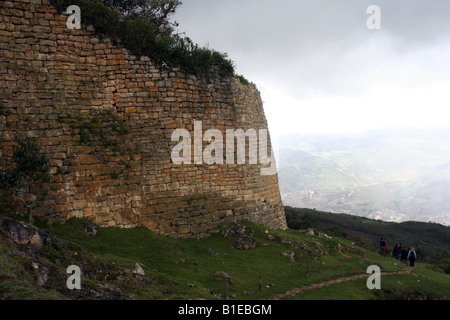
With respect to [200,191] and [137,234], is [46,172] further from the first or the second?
[200,191]

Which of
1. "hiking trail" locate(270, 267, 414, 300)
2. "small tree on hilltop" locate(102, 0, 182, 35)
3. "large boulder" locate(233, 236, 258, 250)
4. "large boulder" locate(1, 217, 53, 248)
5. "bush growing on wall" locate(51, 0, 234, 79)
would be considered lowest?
"hiking trail" locate(270, 267, 414, 300)

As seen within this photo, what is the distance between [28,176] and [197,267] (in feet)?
19.5

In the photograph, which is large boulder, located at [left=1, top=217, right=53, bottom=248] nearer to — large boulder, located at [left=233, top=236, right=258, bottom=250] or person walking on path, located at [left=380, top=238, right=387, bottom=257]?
large boulder, located at [left=233, top=236, right=258, bottom=250]

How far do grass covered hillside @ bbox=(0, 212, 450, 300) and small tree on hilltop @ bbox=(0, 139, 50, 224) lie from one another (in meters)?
0.95

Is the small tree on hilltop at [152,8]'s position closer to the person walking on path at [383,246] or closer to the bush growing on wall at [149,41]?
the bush growing on wall at [149,41]

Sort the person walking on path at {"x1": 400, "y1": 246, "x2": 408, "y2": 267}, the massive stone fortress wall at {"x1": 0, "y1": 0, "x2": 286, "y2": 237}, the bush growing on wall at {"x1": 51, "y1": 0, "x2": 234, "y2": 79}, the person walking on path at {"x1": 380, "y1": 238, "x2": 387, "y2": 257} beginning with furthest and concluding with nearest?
the person walking on path at {"x1": 380, "y1": 238, "x2": 387, "y2": 257}
the person walking on path at {"x1": 400, "y1": 246, "x2": 408, "y2": 267}
the bush growing on wall at {"x1": 51, "y1": 0, "x2": 234, "y2": 79}
the massive stone fortress wall at {"x1": 0, "y1": 0, "x2": 286, "y2": 237}

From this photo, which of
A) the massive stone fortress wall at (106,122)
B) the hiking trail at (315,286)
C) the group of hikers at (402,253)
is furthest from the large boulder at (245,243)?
the group of hikers at (402,253)

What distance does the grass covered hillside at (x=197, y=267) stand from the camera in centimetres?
656

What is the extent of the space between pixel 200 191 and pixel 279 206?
620 centimetres

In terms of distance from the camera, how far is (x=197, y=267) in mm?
10773

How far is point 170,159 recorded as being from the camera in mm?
12922

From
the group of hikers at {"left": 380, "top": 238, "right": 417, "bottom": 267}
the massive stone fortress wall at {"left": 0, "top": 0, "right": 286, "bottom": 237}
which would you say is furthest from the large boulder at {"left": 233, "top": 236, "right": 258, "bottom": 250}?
the group of hikers at {"left": 380, "top": 238, "right": 417, "bottom": 267}

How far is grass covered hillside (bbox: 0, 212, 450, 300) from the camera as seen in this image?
6559 millimetres
